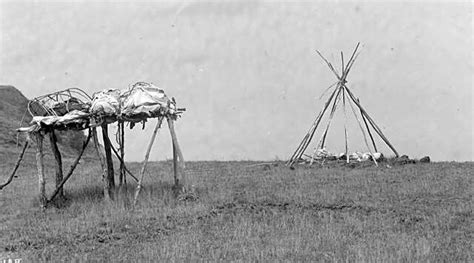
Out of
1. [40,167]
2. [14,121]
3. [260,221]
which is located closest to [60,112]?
[40,167]

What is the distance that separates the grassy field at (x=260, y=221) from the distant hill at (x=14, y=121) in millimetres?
21009

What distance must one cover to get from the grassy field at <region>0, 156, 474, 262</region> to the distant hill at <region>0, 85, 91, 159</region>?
827 inches

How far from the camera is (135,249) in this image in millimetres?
8492

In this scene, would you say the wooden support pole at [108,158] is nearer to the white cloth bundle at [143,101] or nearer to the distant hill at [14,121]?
the white cloth bundle at [143,101]

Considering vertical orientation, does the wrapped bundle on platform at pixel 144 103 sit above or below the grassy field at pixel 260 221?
above

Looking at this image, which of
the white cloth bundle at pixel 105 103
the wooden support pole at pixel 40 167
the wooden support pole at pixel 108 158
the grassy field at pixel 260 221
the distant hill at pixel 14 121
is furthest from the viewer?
the distant hill at pixel 14 121

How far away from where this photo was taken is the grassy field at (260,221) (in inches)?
316

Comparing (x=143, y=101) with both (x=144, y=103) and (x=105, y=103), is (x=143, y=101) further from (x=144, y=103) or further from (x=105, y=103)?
(x=105, y=103)

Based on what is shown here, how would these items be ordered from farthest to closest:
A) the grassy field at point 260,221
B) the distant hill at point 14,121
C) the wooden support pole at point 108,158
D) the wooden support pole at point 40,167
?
the distant hill at point 14,121 < the wooden support pole at point 108,158 < the wooden support pole at point 40,167 < the grassy field at point 260,221

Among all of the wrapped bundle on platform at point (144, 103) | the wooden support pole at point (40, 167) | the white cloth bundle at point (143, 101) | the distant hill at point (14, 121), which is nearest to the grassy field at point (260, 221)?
the wooden support pole at point (40, 167)

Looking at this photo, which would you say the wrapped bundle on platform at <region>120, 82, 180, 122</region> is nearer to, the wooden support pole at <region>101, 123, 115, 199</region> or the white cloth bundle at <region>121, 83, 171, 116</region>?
the white cloth bundle at <region>121, 83, 171, 116</region>

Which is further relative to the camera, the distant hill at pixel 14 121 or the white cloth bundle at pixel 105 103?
the distant hill at pixel 14 121

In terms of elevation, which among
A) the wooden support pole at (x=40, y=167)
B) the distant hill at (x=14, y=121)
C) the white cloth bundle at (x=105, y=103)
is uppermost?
the distant hill at (x=14, y=121)

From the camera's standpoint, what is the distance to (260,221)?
33.9ft
